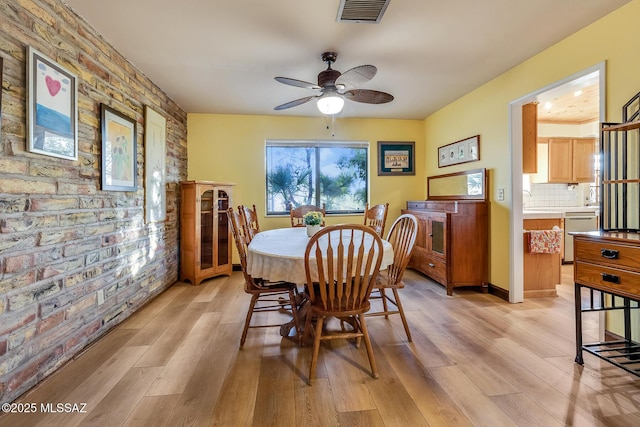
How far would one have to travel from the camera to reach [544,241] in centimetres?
308

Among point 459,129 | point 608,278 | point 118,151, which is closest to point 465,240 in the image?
point 459,129

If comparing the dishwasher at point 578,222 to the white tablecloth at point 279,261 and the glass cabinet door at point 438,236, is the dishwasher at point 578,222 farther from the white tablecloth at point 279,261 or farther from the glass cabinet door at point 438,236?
the white tablecloth at point 279,261

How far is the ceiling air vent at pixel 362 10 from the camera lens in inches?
72.8

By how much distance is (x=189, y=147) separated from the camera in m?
4.37

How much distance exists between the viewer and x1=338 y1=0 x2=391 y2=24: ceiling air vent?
185 cm

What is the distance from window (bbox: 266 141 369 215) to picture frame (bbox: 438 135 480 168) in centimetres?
113

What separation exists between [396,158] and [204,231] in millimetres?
3123

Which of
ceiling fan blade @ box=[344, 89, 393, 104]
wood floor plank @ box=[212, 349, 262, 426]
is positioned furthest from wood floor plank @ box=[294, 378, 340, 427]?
ceiling fan blade @ box=[344, 89, 393, 104]

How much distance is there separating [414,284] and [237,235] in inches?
97.4

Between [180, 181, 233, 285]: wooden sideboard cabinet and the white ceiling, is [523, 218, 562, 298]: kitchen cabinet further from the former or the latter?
[180, 181, 233, 285]: wooden sideboard cabinet

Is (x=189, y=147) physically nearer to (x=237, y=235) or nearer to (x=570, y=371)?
(x=237, y=235)

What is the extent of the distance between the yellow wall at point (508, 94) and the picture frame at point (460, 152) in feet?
0.25

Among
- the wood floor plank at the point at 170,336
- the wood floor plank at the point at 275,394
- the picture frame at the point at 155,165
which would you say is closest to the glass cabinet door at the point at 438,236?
the wood floor plank at the point at 275,394

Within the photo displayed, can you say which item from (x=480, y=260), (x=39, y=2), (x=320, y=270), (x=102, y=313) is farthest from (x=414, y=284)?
(x=39, y=2)
